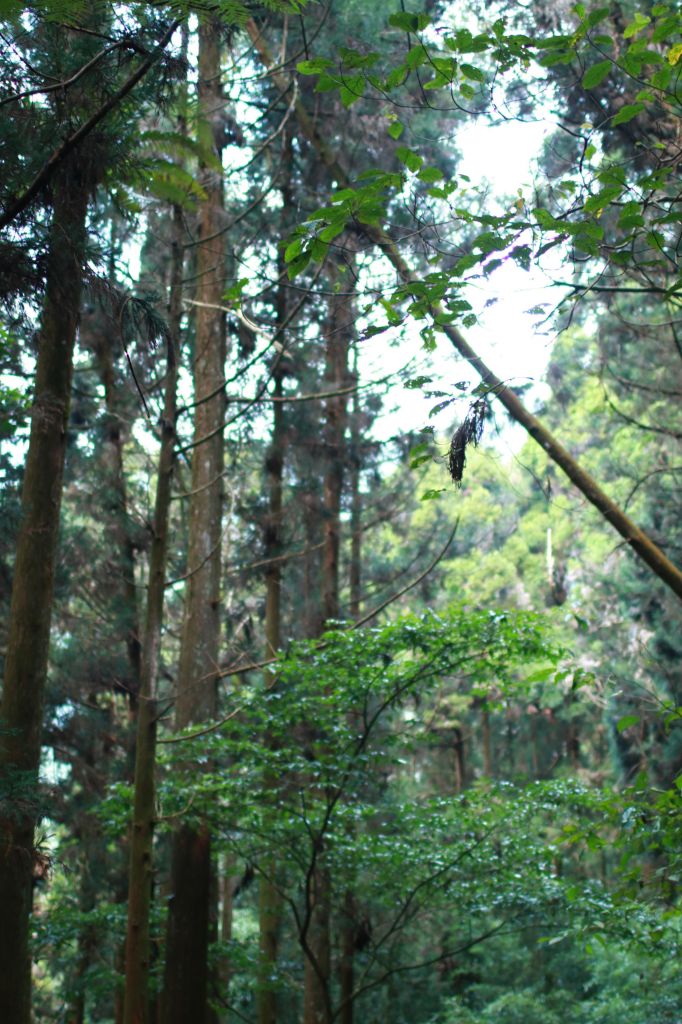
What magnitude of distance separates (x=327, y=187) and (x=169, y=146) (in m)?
7.17

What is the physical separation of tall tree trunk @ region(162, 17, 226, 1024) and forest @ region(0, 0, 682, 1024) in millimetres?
36

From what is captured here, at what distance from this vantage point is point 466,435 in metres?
3.47

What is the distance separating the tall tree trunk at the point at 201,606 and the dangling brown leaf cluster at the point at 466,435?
311 cm

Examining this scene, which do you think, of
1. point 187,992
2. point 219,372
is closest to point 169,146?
point 219,372

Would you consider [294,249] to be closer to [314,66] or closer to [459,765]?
[314,66]

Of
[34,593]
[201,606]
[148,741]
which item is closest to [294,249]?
[34,593]

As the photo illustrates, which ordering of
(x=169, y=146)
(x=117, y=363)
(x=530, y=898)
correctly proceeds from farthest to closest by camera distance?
(x=117, y=363), (x=530, y=898), (x=169, y=146)

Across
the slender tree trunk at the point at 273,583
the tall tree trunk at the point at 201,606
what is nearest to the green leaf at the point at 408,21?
the tall tree trunk at the point at 201,606

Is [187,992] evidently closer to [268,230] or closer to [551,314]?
[551,314]

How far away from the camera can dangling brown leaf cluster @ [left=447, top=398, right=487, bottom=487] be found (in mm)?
3443

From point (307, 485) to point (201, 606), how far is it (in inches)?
194

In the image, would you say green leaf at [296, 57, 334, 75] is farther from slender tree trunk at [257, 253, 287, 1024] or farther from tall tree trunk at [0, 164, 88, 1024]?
slender tree trunk at [257, 253, 287, 1024]

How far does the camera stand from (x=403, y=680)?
708 cm

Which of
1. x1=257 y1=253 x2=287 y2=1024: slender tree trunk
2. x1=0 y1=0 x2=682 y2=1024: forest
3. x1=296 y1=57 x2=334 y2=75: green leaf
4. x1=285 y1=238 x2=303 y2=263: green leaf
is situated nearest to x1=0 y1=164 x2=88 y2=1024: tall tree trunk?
x1=0 y1=0 x2=682 y2=1024: forest
